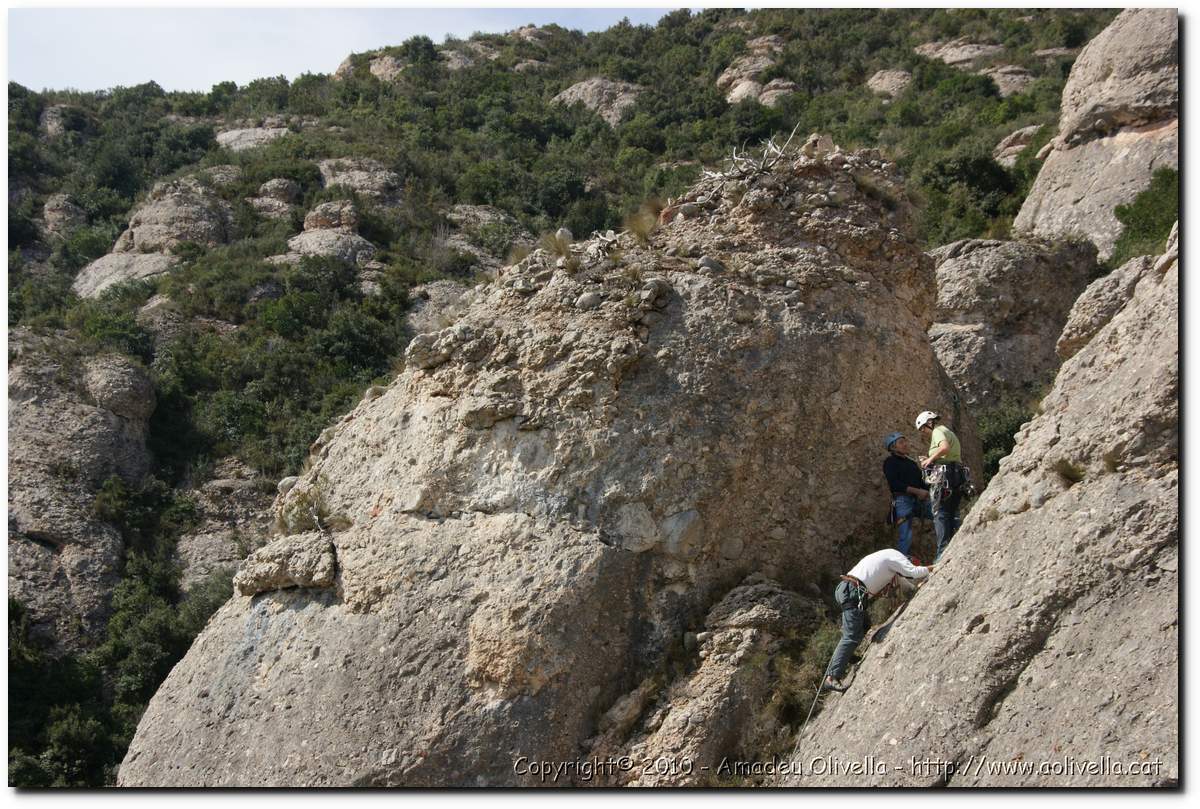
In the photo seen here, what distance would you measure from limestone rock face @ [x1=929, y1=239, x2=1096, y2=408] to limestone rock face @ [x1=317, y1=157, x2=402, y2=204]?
1717 centimetres

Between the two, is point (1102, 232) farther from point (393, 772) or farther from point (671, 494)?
point (393, 772)

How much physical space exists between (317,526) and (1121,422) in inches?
245

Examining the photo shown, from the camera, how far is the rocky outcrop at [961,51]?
36.3 metres

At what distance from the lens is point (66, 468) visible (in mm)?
16625

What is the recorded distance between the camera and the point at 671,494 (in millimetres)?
8109

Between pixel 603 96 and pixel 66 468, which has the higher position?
pixel 603 96

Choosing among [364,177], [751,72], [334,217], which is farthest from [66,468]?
[751,72]

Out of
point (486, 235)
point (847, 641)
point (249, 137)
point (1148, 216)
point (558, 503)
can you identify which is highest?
point (249, 137)

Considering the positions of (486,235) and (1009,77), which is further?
(1009,77)

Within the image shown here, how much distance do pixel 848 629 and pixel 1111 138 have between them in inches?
619

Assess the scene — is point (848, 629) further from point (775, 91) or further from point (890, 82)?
point (775, 91)

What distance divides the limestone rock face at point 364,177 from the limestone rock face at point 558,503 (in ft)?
67.9

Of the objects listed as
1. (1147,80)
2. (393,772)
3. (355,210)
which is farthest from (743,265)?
(355,210)

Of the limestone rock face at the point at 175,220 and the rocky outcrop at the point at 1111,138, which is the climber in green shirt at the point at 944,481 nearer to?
the rocky outcrop at the point at 1111,138
